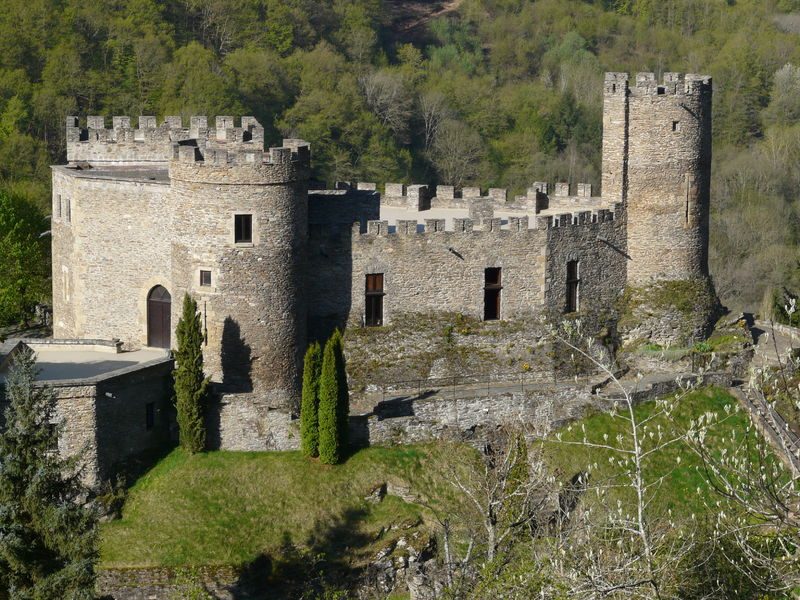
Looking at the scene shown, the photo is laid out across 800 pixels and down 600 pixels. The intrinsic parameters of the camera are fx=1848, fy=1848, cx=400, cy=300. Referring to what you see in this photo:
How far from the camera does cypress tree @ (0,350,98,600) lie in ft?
119

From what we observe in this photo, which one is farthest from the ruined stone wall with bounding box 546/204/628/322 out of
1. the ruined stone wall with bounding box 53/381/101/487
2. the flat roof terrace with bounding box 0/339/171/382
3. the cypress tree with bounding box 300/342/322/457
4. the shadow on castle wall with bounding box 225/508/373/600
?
the ruined stone wall with bounding box 53/381/101/487

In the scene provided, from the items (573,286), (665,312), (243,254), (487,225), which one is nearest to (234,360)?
(243,254)

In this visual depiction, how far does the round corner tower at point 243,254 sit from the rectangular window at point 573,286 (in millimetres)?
8710

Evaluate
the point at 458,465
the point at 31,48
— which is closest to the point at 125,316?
the point at 458,465

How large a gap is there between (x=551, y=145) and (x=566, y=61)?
17.8 metres

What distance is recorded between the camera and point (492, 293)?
163ft

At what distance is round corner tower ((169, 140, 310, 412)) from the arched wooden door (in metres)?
2.40

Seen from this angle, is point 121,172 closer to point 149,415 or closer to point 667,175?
point 149,415

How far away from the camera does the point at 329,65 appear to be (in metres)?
95.1

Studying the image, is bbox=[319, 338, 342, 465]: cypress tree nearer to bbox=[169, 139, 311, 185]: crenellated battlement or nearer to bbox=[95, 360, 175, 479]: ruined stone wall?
bbox=[95, 360, 175, 479]: ruined stone wall

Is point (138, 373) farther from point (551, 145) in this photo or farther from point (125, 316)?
point (551, 145)

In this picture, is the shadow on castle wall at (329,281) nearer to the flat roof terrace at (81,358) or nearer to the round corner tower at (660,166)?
the flat roof terrace at (81,358)

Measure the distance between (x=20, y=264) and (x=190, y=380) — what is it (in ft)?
42.9

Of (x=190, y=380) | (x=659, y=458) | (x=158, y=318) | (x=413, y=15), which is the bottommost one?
(x=659, y=458)
